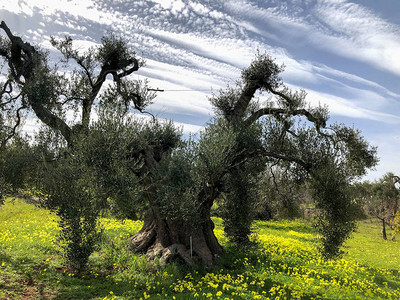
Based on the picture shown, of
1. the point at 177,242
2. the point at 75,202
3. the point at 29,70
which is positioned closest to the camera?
the point at 75,202

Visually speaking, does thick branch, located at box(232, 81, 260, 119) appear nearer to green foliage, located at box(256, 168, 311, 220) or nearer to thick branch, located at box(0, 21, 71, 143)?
green foliage, located at box(256, 168, 311, 220)

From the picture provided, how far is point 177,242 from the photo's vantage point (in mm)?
15594

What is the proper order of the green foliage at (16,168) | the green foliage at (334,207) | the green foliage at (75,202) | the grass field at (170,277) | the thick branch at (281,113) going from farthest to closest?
1. the thick branch at (281,113)
2. the green foliage at (334,207)
3. the green foliage at (16,168)
4. the green foliage at (75,202)
5. the grass field at (170,277)

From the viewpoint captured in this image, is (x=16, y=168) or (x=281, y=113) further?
(x=281, y=113)

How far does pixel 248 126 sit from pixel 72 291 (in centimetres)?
1244

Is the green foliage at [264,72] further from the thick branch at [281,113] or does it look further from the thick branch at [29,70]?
the thick branch at [29,70]

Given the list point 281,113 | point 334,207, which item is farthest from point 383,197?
point 334,207

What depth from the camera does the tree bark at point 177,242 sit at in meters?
14.9

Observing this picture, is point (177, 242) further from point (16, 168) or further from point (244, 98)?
point (244, 98)

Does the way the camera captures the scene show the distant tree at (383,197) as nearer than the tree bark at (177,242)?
No

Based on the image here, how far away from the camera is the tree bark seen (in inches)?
585

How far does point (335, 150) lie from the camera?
17.2 meters

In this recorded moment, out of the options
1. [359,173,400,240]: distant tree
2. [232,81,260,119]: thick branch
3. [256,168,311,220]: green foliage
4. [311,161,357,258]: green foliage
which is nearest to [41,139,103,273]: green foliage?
[256,168,311,220]: green foliage

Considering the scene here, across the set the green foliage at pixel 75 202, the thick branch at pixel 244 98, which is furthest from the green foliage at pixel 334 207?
the green foliage at pixel 75 202
